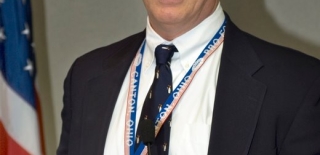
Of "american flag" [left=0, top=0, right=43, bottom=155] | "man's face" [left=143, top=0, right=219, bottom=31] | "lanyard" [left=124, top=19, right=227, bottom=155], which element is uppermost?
"man's face" [left=143, top=0, right=219, bottom=31]

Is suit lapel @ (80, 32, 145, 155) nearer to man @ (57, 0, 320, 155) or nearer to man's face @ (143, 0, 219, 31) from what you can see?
man @ (57, 0, 320, 155)

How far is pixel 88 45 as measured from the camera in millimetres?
2807

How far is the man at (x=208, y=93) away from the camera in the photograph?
4.20ft

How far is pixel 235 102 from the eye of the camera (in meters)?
1.32

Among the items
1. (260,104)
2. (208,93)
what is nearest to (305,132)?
(260,104)

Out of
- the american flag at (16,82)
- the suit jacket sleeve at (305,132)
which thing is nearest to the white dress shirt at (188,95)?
the suit jacket sleeve at (305,132)

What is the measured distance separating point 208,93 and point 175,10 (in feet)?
0.70

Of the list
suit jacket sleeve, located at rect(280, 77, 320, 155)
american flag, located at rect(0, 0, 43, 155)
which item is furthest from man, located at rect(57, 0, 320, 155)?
american flag, located at rect(0, 0, 43, 155)

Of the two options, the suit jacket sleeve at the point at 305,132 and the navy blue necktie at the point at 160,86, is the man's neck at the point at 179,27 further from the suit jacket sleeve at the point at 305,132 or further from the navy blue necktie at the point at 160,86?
the suit jacket sleeve at the point at 305,132

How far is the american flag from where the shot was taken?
1.85 meters

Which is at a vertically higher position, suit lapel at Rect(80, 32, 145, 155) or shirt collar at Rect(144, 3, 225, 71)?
shirt collar at Rect(144, 3, 225, 71)

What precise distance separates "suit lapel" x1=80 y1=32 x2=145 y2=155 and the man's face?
8.5 inches

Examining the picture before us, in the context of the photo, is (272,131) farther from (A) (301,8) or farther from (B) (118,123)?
(A) (301,8)

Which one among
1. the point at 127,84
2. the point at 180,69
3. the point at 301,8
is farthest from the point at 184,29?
the point at 301,8
